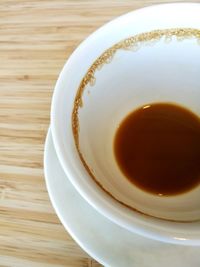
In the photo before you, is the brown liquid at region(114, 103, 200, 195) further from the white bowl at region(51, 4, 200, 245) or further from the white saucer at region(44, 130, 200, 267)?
the white saucer at region(44, 130, 200, 267)

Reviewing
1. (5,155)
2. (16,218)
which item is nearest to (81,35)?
(5,155)

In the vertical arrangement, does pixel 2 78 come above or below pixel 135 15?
below

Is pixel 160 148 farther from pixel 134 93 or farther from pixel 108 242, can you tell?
pixel 108 242

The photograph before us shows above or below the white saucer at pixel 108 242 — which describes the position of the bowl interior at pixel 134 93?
above

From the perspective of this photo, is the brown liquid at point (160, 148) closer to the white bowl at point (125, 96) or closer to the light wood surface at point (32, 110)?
the white bowl at point (125, 96)

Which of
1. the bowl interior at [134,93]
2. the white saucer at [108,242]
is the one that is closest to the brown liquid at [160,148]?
the bowl interior at [134,93]

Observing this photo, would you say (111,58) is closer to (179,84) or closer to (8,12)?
(179,84)

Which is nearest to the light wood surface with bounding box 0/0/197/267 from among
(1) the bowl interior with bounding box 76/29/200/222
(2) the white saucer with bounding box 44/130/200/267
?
(2) the white saucer with bounding box 44/130/200/267
